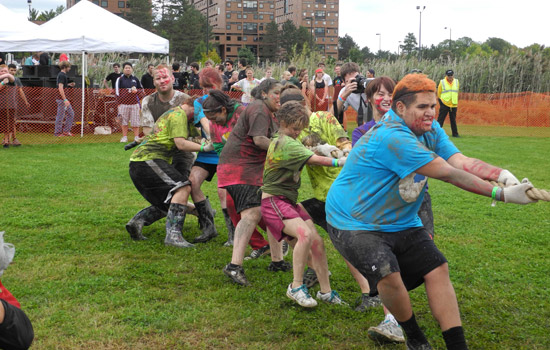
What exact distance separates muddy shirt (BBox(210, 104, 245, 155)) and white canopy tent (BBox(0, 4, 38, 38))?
13.8 metres

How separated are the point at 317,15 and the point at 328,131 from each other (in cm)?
13626

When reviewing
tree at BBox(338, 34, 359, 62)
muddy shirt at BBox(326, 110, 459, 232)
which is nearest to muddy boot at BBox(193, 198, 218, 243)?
muddy shirt at BBox(326, 110, 459, 232)

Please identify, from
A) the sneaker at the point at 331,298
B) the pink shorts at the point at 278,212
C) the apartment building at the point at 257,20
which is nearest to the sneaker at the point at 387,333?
the sneaker at the point at 331,298

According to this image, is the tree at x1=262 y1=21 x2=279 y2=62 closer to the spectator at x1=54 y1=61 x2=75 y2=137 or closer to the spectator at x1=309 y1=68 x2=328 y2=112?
the spectator at x1=309 y1=68 x2=328 y2=112

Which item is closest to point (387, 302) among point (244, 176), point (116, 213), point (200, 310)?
point (200, 310)

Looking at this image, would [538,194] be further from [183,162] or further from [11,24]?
[11,24]

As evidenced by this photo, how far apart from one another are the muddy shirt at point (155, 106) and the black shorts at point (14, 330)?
456 cm

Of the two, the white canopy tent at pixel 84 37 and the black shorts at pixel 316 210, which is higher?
the white canopy tent at pixel 84 37

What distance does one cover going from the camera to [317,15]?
5349 inches

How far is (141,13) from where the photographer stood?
8488cm

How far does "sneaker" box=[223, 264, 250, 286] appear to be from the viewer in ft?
16.6

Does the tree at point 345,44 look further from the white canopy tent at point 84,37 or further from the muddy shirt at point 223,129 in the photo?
the muddy shirt at point 223,129

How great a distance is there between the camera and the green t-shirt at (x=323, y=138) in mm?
4824

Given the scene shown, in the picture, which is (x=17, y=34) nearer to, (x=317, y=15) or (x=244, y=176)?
(x=244, y=176)
